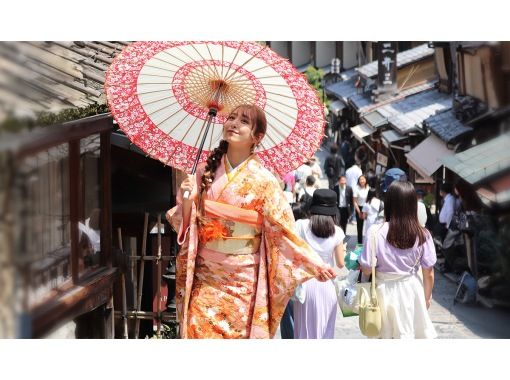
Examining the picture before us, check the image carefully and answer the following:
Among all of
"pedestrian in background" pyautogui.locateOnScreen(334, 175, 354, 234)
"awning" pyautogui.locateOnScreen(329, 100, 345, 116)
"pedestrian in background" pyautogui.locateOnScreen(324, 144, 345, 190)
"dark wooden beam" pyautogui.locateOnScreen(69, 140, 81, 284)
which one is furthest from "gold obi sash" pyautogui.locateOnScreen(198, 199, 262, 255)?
"awning" pyautogui.locateOnScreen(329, 100, 345, 116)

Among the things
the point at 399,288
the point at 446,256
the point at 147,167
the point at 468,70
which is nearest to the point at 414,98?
the point at 468,70

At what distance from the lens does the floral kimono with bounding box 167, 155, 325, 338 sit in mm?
5258

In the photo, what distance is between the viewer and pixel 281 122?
5.74 meters

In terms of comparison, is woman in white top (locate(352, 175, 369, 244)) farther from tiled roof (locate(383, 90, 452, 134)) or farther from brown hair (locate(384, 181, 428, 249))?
brown hair (locate(384, 181, 428, 249))

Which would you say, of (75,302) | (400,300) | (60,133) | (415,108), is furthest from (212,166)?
(415,108)

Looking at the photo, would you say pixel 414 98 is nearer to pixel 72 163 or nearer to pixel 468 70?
pixel 468 70

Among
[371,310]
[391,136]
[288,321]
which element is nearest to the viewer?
[371,310]

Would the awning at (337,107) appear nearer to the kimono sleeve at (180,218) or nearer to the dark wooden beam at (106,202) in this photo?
the dark wooden beam at (106,202)

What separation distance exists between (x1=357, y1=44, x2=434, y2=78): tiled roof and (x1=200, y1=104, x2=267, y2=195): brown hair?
1704 cm

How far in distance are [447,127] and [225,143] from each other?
945cm

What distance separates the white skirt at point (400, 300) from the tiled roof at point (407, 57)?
16199mm

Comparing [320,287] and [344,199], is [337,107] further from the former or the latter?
[320,287]

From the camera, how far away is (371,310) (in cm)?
605

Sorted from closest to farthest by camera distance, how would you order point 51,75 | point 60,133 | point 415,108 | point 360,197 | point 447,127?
point 60,133 → point 51,75 → point 360,197 → point 447,127 → point 415,108
